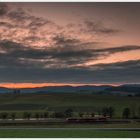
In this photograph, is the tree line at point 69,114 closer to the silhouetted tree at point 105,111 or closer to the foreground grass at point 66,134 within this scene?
the silhouetted tree at point 105,111

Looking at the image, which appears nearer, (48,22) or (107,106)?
(48,22)

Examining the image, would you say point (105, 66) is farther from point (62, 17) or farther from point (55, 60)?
point (62, 17)

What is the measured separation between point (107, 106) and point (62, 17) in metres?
10.2

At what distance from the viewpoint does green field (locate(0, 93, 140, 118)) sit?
31938 mm

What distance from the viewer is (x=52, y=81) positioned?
2930 cm

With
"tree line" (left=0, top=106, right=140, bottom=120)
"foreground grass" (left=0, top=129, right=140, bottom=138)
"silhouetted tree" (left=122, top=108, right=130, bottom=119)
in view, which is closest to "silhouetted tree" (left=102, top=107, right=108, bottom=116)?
"tree line" (left=0, top=106, right=140, bottom=120)

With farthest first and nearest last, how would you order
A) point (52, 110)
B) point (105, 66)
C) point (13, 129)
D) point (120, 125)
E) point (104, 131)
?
point (52, 110) < point (105, 66) < point (120, 125) < point (13, 129) < point (104, 131)

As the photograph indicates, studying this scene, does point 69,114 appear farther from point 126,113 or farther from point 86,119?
point 126,113

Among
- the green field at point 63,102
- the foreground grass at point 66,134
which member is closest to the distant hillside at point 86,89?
the green field at point 63,102

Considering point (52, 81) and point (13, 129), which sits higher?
point (52, 81)

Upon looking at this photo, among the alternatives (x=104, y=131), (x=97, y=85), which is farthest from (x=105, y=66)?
(x=104, y=131)

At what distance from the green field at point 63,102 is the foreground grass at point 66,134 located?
9.20 meters

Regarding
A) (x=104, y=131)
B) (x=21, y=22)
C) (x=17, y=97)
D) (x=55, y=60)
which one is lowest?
(x=104, y=131)

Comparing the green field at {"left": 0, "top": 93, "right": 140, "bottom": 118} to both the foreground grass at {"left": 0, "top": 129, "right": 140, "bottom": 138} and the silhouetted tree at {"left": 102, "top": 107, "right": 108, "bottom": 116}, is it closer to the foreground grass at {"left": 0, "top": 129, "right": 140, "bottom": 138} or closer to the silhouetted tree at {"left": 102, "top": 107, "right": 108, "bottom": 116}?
the silhouetted tree at {"left": 102, "top": 107, "right": 108, "bottom": 116}
